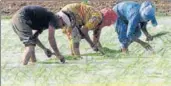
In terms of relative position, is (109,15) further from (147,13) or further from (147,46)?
A: (147,46)

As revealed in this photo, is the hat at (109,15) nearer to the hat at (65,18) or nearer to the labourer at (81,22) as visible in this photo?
the labourer at (81,22)

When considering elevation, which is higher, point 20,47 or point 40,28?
point 40,28

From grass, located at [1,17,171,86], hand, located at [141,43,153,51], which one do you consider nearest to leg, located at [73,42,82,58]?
grass, located at [1,17,171,86]

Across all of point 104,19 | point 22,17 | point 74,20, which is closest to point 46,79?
point 22,17

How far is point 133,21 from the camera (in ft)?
35.8

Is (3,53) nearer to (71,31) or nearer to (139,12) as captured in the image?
(71,31)

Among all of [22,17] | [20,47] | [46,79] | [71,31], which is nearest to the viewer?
[46,79]

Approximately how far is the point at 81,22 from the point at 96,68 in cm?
197

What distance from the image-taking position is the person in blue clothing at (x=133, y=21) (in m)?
10.8

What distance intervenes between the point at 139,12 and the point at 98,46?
0.82m

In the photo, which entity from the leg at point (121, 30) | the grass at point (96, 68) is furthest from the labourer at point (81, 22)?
the leg at point (121, 30)

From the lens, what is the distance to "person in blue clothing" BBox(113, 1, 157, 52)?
424 inches

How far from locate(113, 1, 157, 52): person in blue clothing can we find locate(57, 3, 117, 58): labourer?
274 millimetres

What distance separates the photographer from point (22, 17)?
9.66 m
